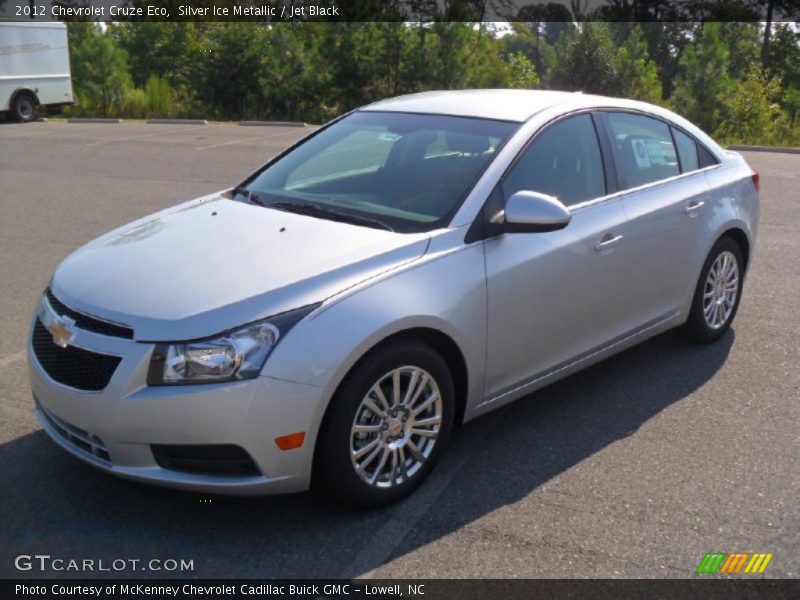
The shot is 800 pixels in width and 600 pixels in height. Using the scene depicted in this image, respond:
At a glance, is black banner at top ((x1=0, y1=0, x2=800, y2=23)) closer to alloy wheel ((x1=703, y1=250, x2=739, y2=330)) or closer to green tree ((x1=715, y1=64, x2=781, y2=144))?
green tree ((x1=715, y1=64, x2=781, y2=144))

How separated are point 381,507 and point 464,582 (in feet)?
2.02

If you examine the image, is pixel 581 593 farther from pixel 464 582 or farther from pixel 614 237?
pixel 614 237

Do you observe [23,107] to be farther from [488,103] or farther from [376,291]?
[376,291]

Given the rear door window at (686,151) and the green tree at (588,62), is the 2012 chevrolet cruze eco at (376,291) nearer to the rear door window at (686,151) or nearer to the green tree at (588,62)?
the rear door window at (686,151)

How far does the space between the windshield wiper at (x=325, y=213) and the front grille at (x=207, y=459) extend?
1265 mm

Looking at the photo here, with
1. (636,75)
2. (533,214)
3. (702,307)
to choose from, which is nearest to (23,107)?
(636,75)

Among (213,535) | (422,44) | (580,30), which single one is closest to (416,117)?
(213,535)

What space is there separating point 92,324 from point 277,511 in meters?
1.08

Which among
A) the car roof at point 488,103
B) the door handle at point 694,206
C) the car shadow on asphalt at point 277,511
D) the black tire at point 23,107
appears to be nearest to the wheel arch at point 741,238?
the door handle at point 694,206

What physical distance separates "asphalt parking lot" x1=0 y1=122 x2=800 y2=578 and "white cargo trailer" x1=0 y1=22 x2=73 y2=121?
2032 cm

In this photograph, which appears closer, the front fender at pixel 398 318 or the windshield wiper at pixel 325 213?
the front fender at pixel 398 318

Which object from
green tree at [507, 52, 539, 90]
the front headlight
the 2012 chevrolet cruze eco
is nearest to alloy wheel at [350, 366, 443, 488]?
the 2012 chevrolet cruze eco

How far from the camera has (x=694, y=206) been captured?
552 centimetres

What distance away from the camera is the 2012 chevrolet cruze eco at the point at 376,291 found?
11.7 ft
